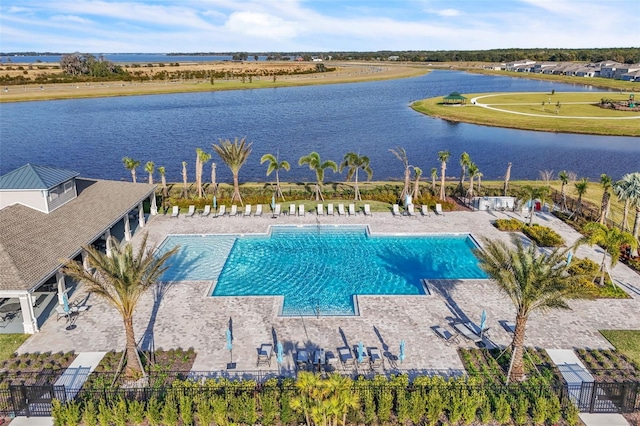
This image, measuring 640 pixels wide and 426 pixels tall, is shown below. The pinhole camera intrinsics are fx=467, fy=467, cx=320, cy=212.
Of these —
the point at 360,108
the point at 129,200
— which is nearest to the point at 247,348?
the point at 129,200

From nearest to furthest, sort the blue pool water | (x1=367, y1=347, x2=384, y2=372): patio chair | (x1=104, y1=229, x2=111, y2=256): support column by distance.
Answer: (x1=367, y1=347, x2=384, y2=372): patio chair
the blue pool water
(x1=104, y1=229, x2=111, y2=256): support column

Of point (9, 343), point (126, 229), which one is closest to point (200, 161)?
point (126, 229)

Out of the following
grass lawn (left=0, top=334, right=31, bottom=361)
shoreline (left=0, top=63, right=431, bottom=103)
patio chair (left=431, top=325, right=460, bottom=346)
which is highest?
shoreline (left=0, top=63, right=431, bottom=103)

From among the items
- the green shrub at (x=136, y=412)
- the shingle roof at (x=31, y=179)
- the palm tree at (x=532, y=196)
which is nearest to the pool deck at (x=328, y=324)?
the green shrub at (x=136, y=412)

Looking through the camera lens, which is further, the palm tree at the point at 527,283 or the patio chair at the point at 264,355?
the patio chair at the point at 264,355

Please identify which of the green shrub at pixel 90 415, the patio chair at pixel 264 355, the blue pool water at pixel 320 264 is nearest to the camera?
the green shrub at pixel 90 415

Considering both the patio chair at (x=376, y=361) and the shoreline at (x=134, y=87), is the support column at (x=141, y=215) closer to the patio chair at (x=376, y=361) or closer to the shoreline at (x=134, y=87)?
the patio chair at (x=376, y=361)

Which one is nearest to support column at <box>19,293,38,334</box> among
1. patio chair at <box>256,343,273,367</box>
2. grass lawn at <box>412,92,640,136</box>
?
patio chair at <box>256,343,273,367</box>

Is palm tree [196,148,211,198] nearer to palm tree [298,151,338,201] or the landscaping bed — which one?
palm tree [298,151,338,201]

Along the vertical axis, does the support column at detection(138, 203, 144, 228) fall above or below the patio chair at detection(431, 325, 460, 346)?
above
